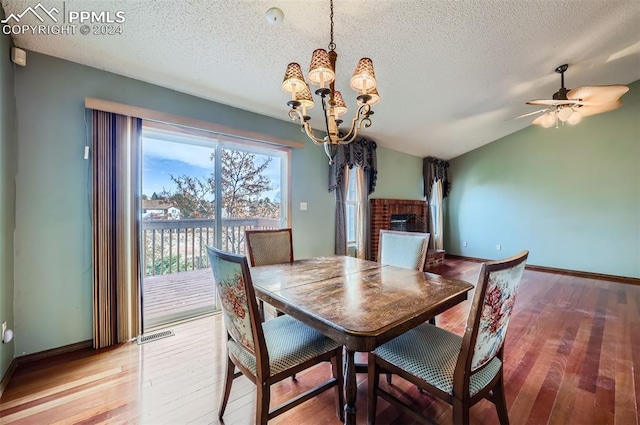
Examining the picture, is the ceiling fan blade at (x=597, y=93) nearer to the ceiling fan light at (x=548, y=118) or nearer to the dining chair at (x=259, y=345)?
the ceiling fan light at (x=548, y=118)

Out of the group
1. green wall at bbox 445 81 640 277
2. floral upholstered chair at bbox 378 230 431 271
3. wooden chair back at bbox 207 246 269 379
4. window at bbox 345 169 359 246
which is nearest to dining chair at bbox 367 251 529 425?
wooden chair back at bbox 207 246 269 379

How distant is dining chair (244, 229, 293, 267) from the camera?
2.28 metres

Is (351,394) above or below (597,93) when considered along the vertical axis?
below

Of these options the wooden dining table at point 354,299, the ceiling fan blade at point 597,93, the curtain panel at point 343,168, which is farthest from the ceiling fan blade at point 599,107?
the wooden dining table at point 354,299

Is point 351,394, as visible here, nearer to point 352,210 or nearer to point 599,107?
point 352,210

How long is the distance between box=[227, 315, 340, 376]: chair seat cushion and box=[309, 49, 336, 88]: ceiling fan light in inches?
57.4

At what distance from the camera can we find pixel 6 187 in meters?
1.77

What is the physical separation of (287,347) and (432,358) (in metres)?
A: 0.72

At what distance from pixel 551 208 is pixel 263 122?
550 cm

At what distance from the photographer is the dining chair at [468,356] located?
41.1 inches

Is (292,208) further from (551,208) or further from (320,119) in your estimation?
(551,208)

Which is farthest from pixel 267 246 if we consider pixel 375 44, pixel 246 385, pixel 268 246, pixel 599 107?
pixel 599 107

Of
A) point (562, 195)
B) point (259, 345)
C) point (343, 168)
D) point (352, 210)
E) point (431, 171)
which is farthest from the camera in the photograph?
point (431, 171)

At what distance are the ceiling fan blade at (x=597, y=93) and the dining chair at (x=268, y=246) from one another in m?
3.39
